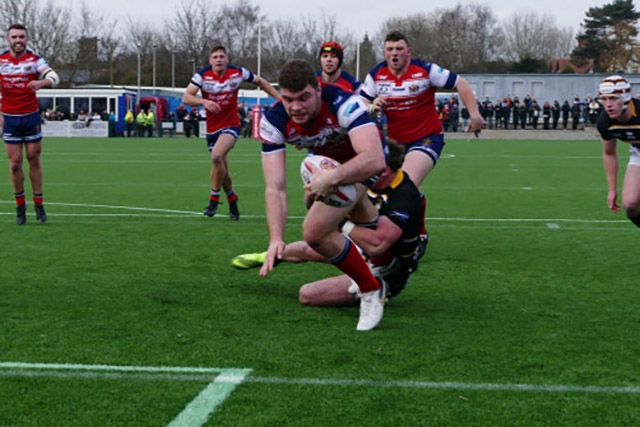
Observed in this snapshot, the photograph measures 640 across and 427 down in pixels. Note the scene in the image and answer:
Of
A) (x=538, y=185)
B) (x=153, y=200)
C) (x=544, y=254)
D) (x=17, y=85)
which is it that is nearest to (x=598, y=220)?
(x=544, y=254)

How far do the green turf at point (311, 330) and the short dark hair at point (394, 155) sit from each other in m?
1.00

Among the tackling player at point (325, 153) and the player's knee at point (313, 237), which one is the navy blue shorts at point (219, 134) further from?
the player's knee at point (313, 237)

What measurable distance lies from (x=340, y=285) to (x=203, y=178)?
1271 cm

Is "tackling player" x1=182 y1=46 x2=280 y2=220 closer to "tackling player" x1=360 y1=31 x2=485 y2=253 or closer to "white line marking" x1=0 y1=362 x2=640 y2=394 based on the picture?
"tackling player" x1=360 y1=31 x2=485 y2=253

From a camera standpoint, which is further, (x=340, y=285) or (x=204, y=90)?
(x=204, y=90)

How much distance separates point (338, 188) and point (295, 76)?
2.43 feet

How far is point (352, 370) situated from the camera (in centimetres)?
458

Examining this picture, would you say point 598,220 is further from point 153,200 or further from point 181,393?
point 181,393

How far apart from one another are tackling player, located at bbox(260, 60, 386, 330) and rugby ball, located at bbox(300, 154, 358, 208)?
69mm

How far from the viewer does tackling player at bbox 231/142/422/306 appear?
6113 millimetres

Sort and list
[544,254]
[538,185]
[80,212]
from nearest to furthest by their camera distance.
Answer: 1. [544,254]
2. [80,212]
3. [538,185]

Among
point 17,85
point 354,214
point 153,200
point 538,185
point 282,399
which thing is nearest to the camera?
point 282,399

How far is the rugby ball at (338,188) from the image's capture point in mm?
5316

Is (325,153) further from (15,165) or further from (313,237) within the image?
(15,165)
